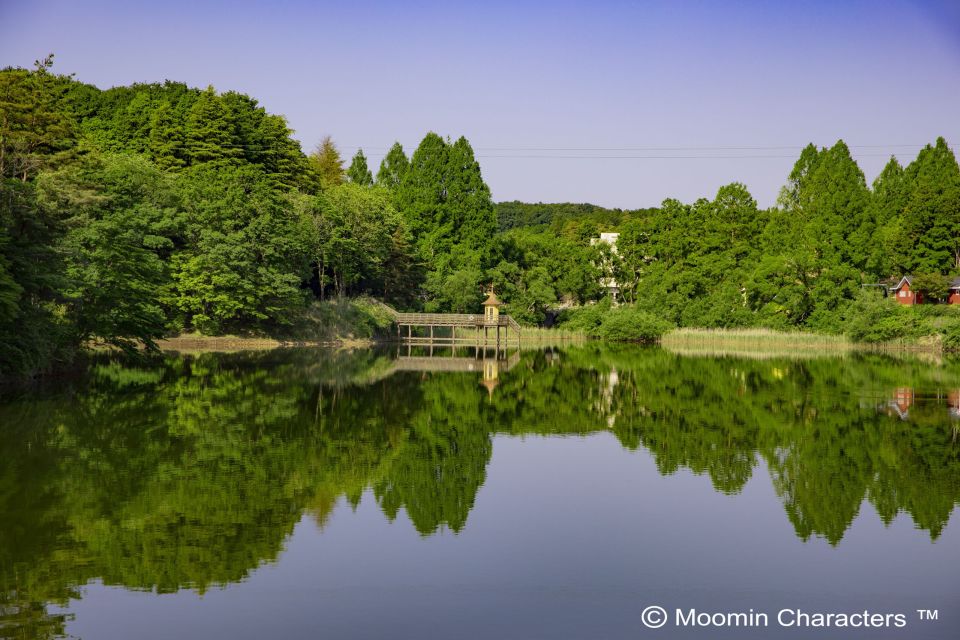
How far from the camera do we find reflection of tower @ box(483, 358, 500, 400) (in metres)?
32.4

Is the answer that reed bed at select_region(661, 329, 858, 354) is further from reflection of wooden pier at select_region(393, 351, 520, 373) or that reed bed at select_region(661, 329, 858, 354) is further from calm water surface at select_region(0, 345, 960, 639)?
calm water surface at select_region(0, 345, 960, 639)

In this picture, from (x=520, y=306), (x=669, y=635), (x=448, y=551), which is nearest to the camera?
(x=669, y=635)

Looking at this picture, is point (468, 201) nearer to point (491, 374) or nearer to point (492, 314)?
point (492, 314)

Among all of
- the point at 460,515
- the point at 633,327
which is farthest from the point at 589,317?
the point at 460,515

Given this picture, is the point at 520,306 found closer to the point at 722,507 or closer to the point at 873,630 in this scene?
the point at 722,507

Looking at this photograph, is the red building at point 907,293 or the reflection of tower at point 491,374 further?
the red building at point 907,293

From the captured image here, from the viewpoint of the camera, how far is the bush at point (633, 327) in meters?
62.3

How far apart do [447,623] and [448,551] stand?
2.56 m

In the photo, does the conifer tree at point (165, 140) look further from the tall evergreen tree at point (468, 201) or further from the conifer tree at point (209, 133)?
the tall evergreen tree at point (468, 201)

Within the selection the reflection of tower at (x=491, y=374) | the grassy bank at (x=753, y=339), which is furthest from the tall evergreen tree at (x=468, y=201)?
the reflection of tower at (x=491, y=374)

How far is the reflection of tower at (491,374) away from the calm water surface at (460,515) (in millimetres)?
5000

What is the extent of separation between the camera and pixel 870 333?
55688mm

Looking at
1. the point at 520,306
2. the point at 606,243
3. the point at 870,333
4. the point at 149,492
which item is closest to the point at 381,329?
the point at 520,306

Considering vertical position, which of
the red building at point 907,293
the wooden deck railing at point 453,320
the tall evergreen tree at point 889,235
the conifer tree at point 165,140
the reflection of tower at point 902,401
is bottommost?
the reflection of tower at point 902,401
